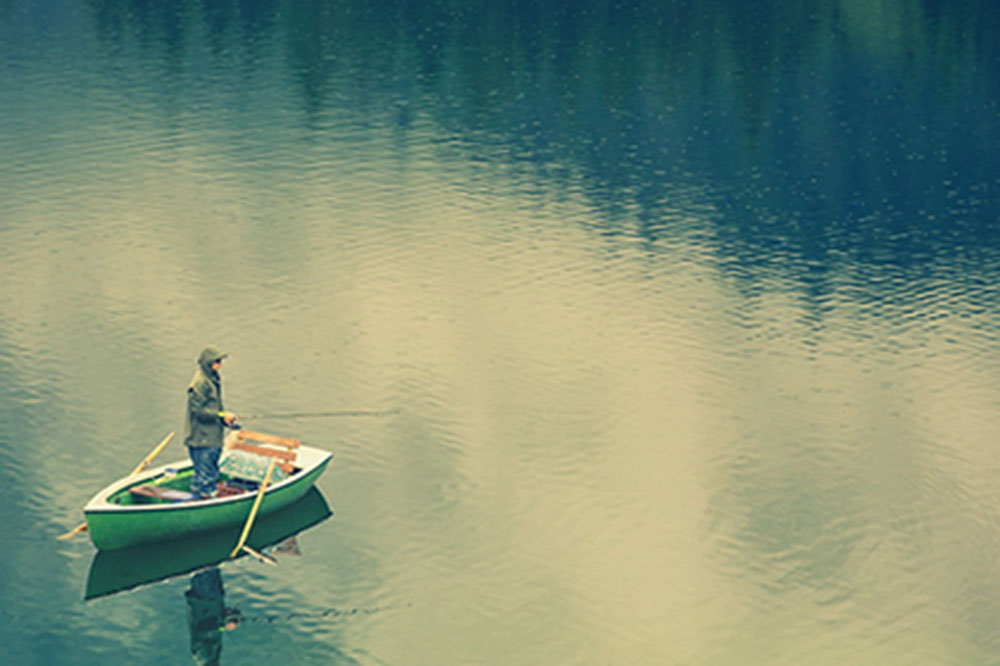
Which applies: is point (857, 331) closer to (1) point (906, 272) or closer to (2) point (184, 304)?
(1) point (906, 272)

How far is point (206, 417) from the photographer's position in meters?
32.7

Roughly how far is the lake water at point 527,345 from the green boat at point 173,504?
947 millimetres

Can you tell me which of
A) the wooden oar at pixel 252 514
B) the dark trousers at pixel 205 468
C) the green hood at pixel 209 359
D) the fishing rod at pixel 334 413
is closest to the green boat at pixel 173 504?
the wooden oar at pixel 252 514

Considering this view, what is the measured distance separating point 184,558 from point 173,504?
1.41 metres

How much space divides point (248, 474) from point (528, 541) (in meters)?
6.96

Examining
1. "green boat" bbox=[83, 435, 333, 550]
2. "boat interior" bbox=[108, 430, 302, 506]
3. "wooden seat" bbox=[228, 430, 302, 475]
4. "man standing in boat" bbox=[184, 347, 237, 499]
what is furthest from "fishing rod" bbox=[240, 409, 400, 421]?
"man standing in boat" bbox=[184, 347, 237, 499]

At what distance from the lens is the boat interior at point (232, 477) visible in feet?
→ 107

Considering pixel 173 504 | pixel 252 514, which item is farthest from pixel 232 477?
pixel 173 504

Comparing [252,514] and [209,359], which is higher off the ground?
[209,359]

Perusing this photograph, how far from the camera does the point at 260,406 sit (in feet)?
134

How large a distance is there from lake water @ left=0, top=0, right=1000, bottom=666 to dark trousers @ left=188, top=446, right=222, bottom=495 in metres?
2.04

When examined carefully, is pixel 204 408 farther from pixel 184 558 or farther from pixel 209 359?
pixel 184 558

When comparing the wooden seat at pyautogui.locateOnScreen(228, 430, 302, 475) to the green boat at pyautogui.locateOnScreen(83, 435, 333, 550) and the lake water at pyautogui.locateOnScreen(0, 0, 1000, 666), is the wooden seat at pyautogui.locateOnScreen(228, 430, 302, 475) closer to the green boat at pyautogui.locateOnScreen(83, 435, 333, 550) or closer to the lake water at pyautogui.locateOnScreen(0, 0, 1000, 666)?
the green boat at pyautogui.locateOnScreen(83, 435, 333, 550)

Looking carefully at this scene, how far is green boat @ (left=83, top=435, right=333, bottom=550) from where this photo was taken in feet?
104
